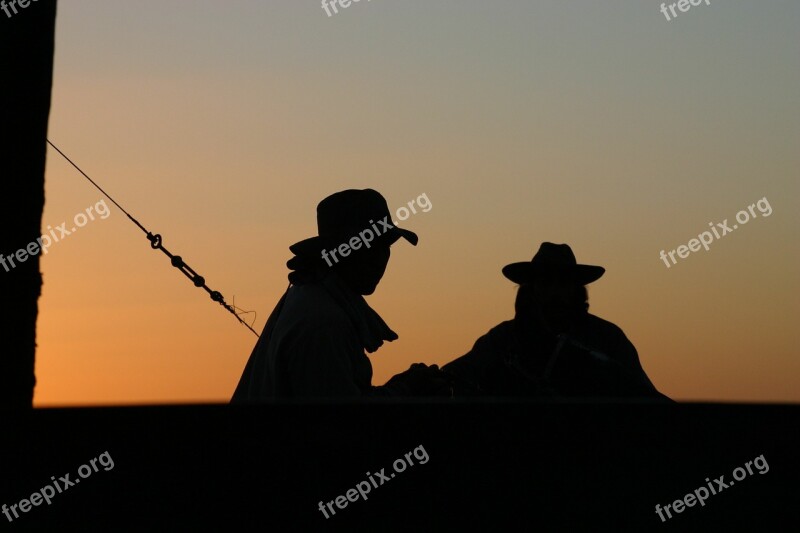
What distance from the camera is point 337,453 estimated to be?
2.46 metres

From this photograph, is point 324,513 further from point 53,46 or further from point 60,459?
point 53,46

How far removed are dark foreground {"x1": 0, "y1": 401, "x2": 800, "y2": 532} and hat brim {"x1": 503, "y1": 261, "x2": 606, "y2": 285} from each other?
4.78m

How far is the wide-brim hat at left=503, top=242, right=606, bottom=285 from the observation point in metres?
7.40

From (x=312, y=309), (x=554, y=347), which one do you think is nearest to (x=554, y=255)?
(x=554, y=347)

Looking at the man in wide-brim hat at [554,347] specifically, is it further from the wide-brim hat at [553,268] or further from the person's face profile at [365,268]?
the person's face profile at [365,268]

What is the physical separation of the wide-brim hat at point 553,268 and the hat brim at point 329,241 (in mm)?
2688

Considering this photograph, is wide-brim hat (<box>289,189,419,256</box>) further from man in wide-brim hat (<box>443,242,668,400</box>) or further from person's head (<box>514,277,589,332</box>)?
person's head (<box>514,277,589,332</box>)

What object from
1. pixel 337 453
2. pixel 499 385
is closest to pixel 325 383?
pixel 337 453

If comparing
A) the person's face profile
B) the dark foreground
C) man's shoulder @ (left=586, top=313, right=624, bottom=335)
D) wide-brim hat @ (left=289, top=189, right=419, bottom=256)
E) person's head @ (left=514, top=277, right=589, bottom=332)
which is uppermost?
wide-brim hat @ (left=289, top=189, right=419, bottom=256)

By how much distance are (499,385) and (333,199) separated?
212 centimetres

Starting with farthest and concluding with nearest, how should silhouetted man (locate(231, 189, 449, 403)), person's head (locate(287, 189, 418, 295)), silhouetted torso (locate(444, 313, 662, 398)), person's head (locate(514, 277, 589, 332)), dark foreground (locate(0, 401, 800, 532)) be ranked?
1. person's head (locate(514, 277, 589, 332))
2. silhouetted torso (locate(444, 313, 662, 398))
3. person's head (locate(287, 189, 418, 295))
4. silhouetted man (locate(231, 189, 449, 403))
5. dark foreground (locate(0, 401, 800, 532))

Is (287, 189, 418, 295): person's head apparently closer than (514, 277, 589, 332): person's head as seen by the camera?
Yes

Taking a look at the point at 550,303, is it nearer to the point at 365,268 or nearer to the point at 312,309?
the point at 365,268

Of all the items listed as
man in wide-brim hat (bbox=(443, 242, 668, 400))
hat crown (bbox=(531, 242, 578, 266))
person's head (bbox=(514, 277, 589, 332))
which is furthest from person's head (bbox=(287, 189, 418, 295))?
hat crown (bbox=(531, 242, 578, 266))
